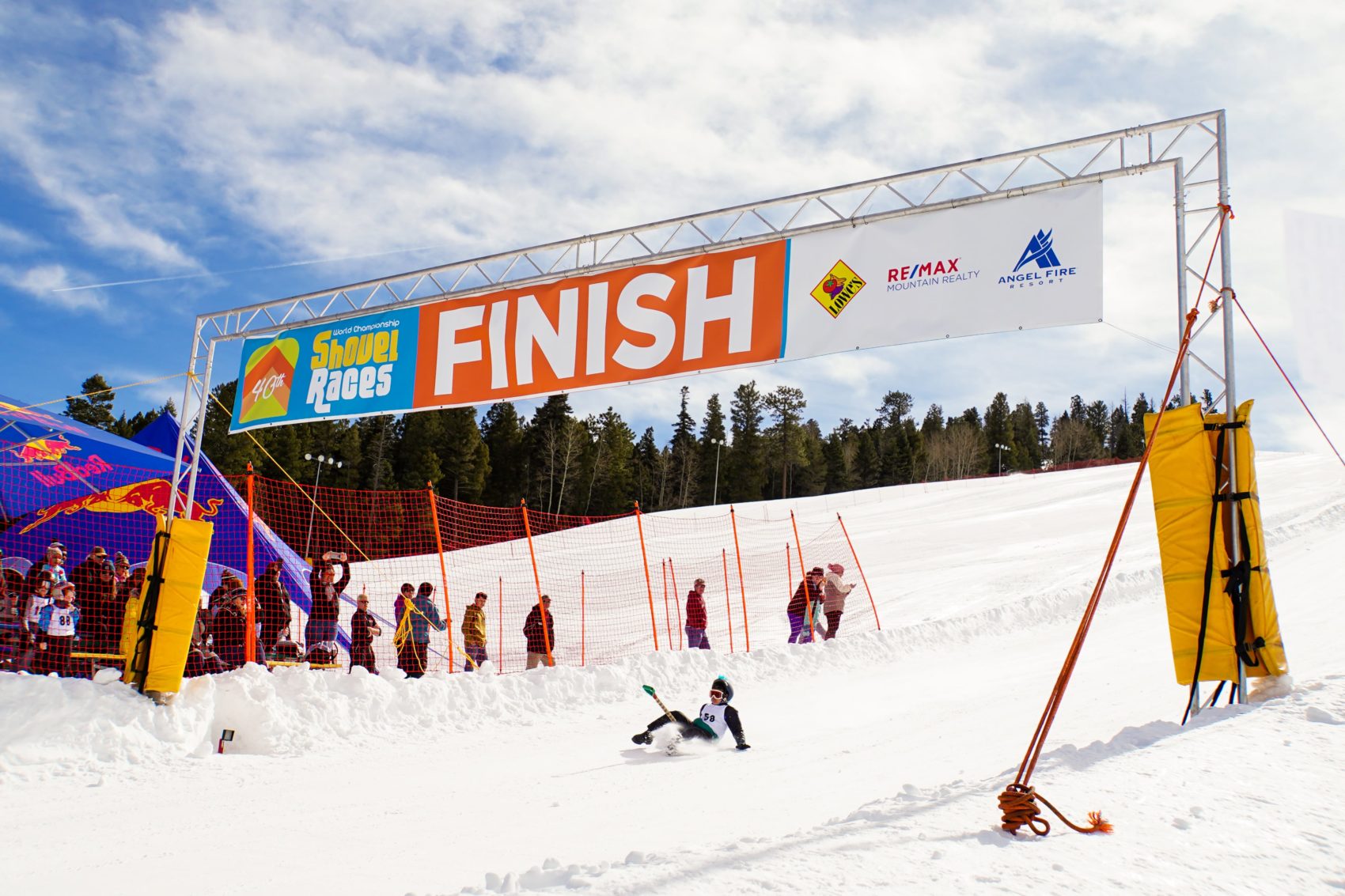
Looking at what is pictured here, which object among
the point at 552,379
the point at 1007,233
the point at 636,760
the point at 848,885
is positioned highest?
the point at 1007,233

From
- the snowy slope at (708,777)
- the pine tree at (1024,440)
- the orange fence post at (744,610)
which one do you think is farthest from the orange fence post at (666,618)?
the pine tree at (1024,440)

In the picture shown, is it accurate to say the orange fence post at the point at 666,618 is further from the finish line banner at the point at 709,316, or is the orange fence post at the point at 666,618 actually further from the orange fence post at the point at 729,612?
the finish line banner at the point at 709,316

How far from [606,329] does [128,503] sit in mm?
8398

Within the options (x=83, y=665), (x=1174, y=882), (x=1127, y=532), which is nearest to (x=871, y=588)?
(x=1127, y=532)

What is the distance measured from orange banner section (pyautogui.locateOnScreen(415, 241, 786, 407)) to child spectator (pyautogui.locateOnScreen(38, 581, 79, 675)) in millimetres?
3984

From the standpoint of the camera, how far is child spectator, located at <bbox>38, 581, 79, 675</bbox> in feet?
27.3

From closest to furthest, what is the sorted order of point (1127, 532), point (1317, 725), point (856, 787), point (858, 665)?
point (1317, 725) < point (856, 787) < point (858, 665) < point (1127, 532)

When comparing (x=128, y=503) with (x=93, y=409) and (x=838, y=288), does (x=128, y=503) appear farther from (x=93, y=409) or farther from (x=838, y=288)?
(x=93, y=409)

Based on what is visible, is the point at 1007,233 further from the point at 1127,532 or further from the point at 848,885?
the point at 1127,532

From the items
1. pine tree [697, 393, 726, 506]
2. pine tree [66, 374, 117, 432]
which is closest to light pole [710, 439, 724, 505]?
pine tree [697, 393, 726, 506]

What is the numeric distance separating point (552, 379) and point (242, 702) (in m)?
4.36

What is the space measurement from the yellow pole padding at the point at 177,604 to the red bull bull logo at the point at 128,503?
182 inches

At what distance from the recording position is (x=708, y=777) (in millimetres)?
6777

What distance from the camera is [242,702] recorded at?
7992 mm
